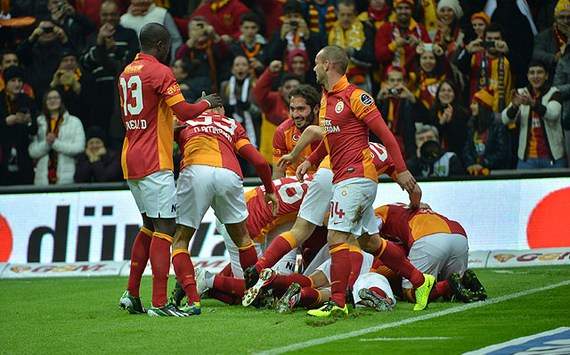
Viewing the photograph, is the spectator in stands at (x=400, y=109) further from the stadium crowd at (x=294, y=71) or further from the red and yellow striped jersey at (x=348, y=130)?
the red and yellow striped jersey at (x=348, y=130)

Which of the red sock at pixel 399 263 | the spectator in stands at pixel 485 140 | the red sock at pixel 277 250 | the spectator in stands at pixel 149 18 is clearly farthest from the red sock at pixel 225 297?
the spectator in stands at pixel 149 18

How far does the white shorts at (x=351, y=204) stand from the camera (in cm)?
1001

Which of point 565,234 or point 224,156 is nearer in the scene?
point 224,156

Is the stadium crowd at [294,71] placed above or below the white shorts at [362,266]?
above

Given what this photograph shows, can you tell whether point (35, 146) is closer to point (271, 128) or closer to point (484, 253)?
point (271, 128)

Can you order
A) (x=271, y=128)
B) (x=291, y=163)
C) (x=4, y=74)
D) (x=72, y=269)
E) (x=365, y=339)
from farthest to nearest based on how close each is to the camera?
(x=4, y=74), (x=271, y=128), (x=72, y=269), (x=291, y=163), (x=365, y=339)

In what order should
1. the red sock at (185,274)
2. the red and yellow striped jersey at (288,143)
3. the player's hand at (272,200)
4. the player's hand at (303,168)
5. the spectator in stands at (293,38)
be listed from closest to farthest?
the red sock at (185,274) < the player's hand at (303,168) < the player's hand at (272,200) < the red and yellow striped jersey at (288,143) < the spectator in stands at (293,38)

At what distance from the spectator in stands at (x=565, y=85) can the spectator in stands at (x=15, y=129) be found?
732cm

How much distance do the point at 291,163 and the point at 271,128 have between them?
17.4 feet

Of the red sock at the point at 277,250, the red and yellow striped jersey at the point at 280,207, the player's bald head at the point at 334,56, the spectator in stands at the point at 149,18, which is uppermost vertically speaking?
the spectator in stands at the point at 149,18

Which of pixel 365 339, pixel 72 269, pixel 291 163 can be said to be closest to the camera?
pixel 365 339

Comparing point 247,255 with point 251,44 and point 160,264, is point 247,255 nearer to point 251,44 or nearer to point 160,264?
point 160,264

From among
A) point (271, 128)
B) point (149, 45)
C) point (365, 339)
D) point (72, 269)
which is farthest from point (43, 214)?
point (365, 339)

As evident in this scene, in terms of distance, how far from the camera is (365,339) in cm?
879
